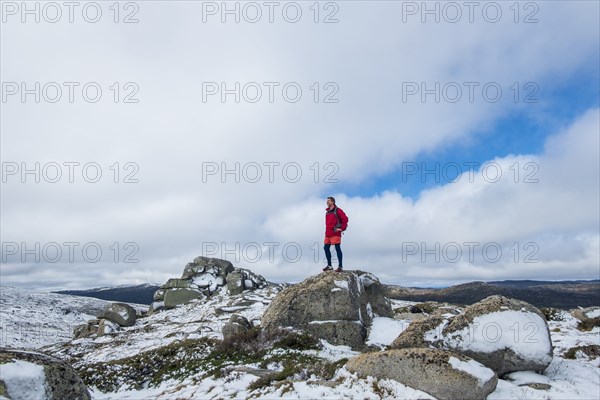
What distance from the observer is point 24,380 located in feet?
30.0

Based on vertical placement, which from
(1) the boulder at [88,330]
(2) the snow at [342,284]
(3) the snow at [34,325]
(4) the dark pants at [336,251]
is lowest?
(3) the snow at [34,325]

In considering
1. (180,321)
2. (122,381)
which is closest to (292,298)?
(122,381)

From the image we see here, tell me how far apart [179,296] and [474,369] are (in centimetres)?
4284

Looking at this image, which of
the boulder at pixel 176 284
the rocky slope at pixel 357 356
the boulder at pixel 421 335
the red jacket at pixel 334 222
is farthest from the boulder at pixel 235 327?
the boulder at pixel 176 284

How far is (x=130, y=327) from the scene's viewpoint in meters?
36.6

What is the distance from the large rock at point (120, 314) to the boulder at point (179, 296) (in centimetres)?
787

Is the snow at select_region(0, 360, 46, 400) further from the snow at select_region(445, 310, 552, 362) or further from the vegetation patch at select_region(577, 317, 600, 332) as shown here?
the vegetation patch at select_region(577, 317, 600, 332)

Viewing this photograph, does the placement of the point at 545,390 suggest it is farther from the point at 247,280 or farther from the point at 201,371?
the point at 247,280

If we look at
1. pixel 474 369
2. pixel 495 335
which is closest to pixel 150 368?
pixel 474 369

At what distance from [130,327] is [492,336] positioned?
35136 mm

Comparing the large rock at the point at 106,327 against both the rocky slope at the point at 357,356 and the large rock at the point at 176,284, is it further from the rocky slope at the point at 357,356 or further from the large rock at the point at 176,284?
the large rock at the point at 176,284

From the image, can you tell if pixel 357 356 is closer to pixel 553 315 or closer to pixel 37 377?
pixel 37 377

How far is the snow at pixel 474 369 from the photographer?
10539 mm

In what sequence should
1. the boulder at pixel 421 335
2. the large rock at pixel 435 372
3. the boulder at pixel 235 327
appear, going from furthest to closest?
1. the boulder at pixel 235 327
2. the boulder at pixel 421 335
3. the large rock at pixel 435 372
